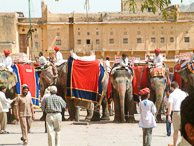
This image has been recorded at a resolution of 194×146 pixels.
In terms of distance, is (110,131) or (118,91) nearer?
(110,131)

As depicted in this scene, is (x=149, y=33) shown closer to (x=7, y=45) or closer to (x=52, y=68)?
(x=7, y=45)

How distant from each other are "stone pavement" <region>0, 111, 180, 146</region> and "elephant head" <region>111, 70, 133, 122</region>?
2.74ft

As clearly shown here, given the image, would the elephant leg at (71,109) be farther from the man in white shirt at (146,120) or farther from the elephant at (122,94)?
the man in white shirt at (146,120)

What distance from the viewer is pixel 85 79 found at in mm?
16688

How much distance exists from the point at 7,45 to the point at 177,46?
2508 centimetres

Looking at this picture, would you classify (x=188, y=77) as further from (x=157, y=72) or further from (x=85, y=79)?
(x=85, y=79)

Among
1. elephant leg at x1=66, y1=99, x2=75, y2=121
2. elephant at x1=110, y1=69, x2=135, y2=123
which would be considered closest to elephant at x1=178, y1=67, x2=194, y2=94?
elephant at x1=110, y1=69, x2=135, y2=123

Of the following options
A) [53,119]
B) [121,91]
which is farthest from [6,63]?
[53,119]

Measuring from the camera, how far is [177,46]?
61969 millimetres

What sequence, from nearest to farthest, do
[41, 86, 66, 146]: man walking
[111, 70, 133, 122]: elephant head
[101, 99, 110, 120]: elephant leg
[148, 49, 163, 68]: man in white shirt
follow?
1. [41, 86, 66, 146]: man walking
2. [111, 70, 133, 122]: elephant head
3. [148, 49, 163, 68]: man in white shirt
4. [101, 99, 110, 120]: elephant leg

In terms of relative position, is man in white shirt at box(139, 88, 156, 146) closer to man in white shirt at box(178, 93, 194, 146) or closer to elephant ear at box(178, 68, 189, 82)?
man in white shirt at box(178, 93, 194, 146)

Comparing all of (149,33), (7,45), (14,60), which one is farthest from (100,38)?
(14,60)

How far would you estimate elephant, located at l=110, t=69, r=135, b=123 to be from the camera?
15252 millimetres

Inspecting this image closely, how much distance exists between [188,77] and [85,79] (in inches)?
144
